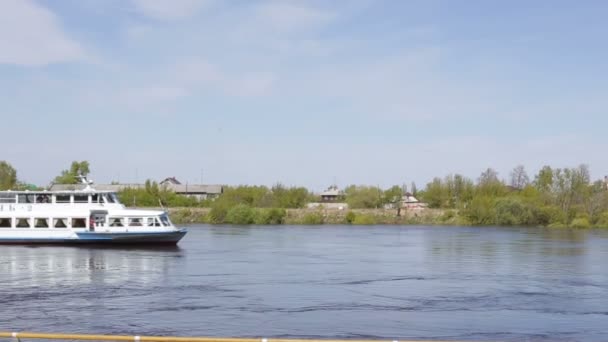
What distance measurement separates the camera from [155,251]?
6053 cm

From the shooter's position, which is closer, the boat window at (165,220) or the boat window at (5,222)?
the boat window at (165,220)

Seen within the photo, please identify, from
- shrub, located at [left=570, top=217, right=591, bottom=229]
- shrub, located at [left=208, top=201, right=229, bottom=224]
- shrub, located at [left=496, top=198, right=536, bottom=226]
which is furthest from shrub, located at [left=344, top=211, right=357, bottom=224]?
shrub, located at [left=570, top=217, right=591, bottom=229]

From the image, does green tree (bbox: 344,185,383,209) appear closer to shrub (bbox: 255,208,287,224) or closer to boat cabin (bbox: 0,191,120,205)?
shrub (bbox: 255,208,287,224)

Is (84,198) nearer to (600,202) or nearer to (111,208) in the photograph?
(111,208)

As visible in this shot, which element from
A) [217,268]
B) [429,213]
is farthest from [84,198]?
[429,213]

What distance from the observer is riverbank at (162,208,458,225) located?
136250 mm

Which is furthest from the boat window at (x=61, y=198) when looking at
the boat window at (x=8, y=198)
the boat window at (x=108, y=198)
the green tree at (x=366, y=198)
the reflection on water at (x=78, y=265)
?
the green tree at (x=366, y=198)

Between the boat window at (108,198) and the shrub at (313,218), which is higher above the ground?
the boat window at (108,198)

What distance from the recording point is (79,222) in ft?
212

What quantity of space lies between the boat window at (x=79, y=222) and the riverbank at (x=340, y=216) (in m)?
70.6

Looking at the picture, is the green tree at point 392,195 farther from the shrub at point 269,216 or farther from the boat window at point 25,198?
the boat window at point 25,198

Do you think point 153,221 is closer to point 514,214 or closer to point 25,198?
point 25,198

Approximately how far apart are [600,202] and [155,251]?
87977 millimetres

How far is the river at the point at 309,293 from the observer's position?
88.2ft
